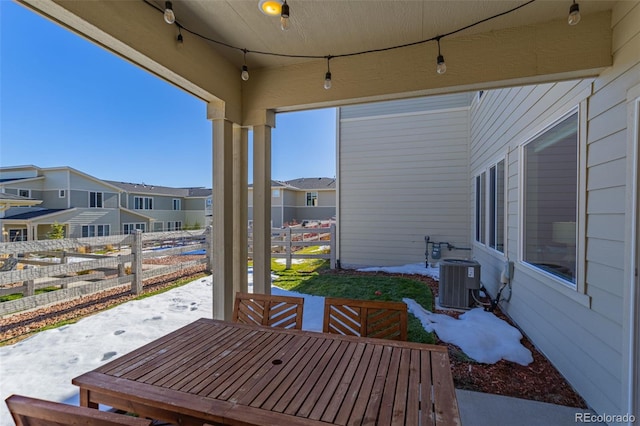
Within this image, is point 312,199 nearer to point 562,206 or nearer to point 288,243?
point 288,243

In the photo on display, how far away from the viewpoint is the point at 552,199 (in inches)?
110

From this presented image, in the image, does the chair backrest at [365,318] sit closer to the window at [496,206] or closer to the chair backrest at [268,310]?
the chair backrest at [268,310]

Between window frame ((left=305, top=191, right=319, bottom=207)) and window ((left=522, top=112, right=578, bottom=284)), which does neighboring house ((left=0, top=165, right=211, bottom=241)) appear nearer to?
window ((left=522, top=112, right=578, bottom=284))

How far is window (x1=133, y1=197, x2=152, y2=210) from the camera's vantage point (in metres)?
15.8

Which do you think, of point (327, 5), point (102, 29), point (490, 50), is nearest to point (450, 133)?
point (490, 50)

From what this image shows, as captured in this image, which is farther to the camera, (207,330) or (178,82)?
(178,82)

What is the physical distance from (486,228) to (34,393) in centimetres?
595

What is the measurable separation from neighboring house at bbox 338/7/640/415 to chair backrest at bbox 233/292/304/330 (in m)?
2.11

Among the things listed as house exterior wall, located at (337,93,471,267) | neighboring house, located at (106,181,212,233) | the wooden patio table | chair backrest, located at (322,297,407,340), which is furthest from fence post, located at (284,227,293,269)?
neighboring house, located at (106,181,212,233)

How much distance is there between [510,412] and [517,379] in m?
0.56

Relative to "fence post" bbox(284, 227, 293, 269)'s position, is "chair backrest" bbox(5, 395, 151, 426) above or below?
above

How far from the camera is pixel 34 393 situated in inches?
85.4

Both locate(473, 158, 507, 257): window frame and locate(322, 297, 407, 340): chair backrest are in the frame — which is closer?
locate(322, 297, 407, 340): chair backrest

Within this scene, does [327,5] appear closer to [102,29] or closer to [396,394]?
[102,29]
